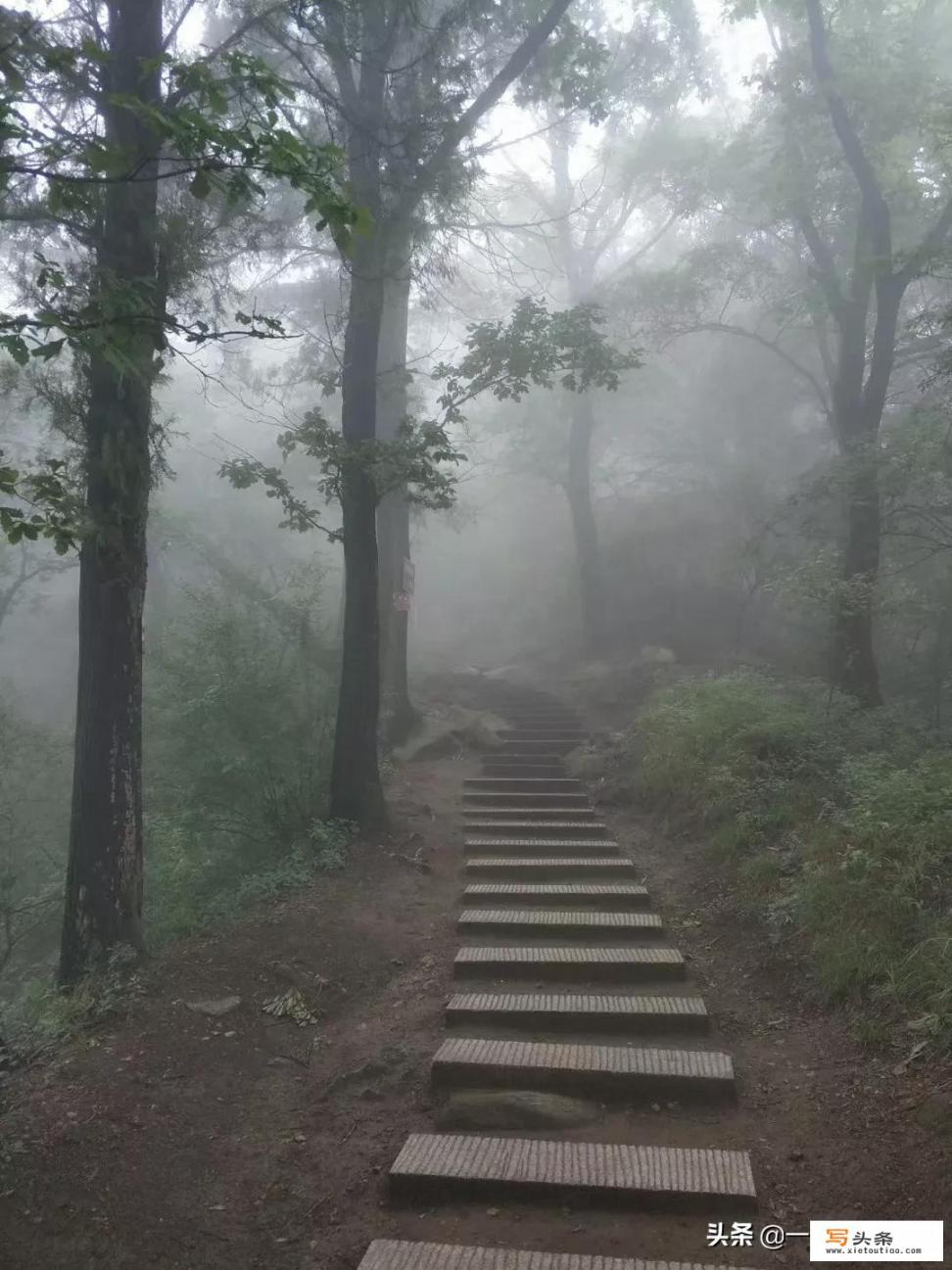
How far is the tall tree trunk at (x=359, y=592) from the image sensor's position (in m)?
8.10

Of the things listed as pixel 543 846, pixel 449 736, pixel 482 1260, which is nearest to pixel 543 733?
pixel 449 736

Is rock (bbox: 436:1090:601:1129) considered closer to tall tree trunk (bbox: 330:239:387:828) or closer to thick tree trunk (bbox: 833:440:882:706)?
tall tree trunk (bbox: 330:239:387:828)

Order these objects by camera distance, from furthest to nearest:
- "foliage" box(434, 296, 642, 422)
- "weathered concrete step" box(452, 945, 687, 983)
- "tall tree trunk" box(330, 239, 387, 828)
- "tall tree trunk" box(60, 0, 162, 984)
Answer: "foliage" box(434, 296, 642, 422), "tall tree trunk" box(330, 239, 387, 828), "tall tree trunk" box(60, 0, 162, 984), "weathered concrete step" box(452, 945, 687, 983)

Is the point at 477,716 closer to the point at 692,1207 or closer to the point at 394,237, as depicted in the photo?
the point at 394,237

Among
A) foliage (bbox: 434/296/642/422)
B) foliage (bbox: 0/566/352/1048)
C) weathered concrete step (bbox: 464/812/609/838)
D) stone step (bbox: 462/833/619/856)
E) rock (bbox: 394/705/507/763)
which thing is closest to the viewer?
foliage (bbox: 0/566/352/1048)

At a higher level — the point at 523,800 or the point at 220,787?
the point at 220,787

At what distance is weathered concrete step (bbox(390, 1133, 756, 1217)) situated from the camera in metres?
3.37

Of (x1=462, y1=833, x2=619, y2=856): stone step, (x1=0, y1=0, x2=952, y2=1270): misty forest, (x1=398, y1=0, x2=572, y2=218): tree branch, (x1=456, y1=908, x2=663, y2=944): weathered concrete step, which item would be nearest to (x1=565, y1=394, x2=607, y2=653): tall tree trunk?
(x1=0, y1=0, x2=952, y2=1270): misty forest

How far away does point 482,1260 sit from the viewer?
3.10 m

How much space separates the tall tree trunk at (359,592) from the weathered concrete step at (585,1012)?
326 centimetres

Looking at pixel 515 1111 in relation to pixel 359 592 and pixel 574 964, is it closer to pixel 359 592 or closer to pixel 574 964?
pixel 574 964

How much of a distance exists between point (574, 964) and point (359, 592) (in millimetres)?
4295

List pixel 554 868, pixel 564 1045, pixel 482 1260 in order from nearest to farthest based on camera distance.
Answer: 1. pixel 482 1260
2. pixel 564 1045
3. pixel 554 868

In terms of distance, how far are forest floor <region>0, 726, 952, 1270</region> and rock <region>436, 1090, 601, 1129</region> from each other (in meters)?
0.14
